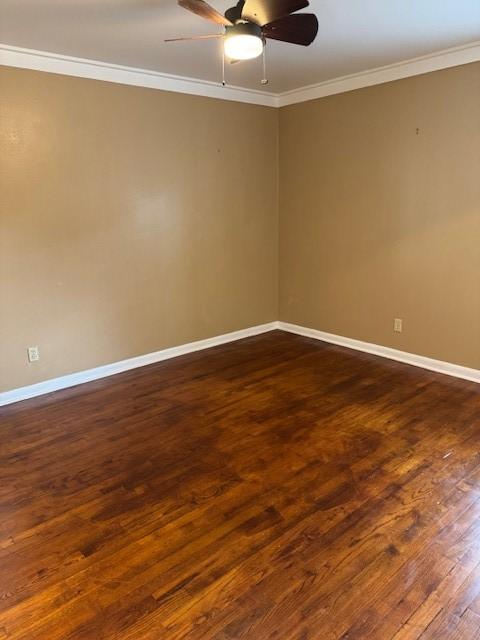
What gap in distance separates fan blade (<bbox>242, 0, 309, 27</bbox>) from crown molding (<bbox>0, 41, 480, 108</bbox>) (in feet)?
6.26

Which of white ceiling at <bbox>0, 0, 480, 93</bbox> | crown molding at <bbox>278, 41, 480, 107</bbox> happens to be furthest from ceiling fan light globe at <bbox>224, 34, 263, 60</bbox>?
crown molding at <bbox>278, 41, 480, 107</bbox>

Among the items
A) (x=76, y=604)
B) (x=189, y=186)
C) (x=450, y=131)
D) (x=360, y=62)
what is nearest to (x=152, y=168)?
(x=189, y=186)

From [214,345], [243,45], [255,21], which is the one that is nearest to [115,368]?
[214,345]

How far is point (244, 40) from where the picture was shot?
214 cm

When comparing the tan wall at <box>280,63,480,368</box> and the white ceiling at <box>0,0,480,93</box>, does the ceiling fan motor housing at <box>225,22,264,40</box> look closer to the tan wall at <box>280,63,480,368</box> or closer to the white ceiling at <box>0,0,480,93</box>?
the white ceiling at <box>0,0,480,93</box>

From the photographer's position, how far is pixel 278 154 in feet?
16.3

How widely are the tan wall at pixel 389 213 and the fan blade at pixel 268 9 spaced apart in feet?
6.76

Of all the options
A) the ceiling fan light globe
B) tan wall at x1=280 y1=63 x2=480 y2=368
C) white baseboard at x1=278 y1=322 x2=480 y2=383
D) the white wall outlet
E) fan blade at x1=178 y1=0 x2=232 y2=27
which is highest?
fan blade at x1=178 y1=0 x2=232 y2=27

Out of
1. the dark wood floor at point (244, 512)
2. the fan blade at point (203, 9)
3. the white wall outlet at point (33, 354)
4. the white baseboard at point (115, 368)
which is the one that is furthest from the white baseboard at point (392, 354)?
the fan blade at point (203, 9)

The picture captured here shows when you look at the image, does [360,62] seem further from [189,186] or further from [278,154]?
[189,186]

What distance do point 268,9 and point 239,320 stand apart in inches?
129

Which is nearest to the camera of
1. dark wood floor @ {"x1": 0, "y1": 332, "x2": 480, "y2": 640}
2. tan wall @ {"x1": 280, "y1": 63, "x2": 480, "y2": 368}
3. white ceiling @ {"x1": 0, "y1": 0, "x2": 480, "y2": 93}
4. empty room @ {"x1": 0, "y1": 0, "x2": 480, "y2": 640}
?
dark wood floor @ {"x1": 0, "y1": 332, "x2": 480, "y2": 640}

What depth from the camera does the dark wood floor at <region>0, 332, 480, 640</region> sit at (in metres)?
1.71

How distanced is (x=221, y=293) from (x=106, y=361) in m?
1.35
